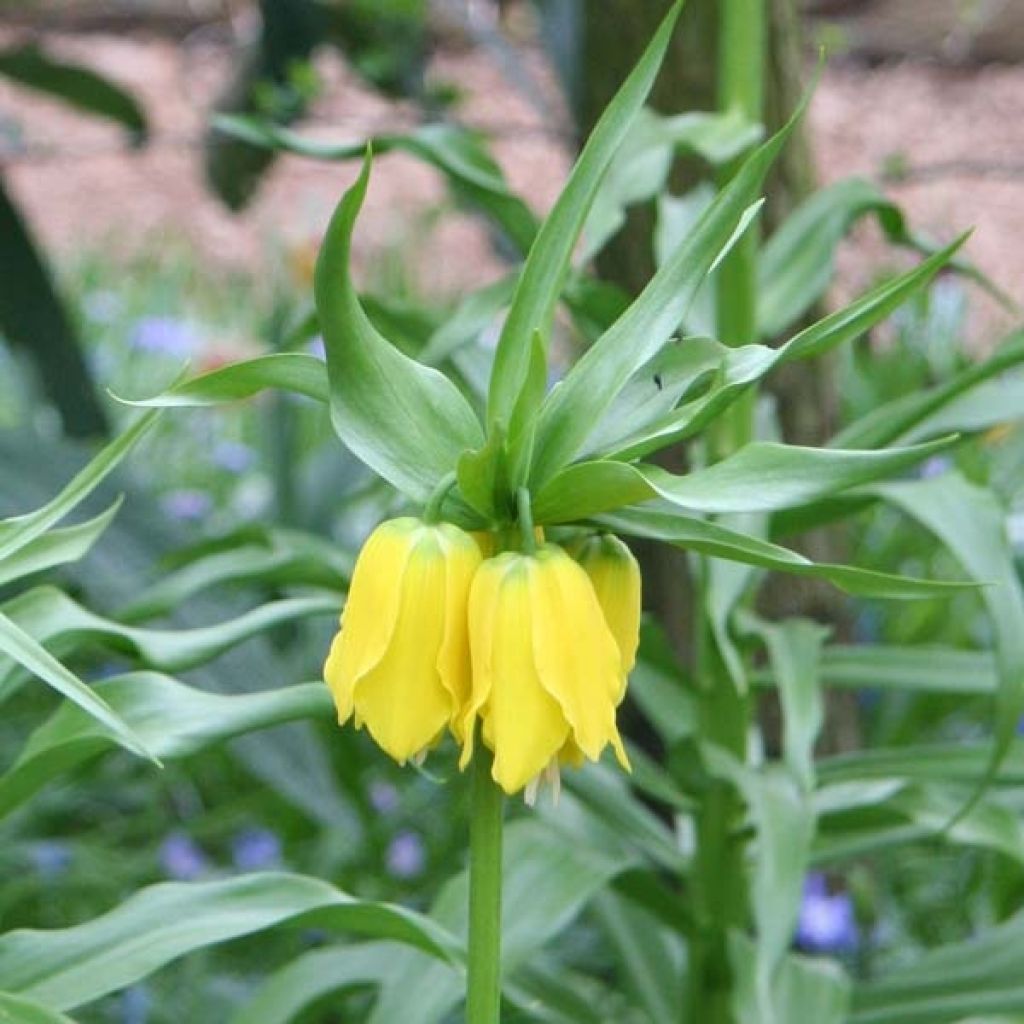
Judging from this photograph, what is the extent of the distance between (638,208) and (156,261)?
2.10 meters

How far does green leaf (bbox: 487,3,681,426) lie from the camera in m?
0.77

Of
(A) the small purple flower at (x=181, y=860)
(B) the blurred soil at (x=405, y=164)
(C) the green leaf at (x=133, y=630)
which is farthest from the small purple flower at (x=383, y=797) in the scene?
(B) the blurred soil at (x=405, y=164)

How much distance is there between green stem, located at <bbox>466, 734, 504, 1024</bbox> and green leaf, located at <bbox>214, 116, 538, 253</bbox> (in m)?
0.52

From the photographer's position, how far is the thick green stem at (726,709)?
127 cm

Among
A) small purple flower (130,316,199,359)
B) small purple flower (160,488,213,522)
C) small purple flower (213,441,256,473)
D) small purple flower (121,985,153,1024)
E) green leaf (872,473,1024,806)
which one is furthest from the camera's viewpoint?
small purple flower (130,316,199,359)

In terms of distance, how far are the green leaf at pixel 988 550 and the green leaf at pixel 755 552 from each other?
0.34 metres

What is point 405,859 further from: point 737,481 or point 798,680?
point 737,481

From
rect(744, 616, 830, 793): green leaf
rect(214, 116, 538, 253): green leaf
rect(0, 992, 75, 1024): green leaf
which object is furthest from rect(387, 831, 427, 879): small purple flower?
rect(0, 992, 75, 1024): green leaf

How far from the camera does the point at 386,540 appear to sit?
70cm

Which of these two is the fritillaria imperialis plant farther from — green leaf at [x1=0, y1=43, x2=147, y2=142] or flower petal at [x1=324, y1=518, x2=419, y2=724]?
green leaf at [x1=0, y1=43, x2=147, y2=142]

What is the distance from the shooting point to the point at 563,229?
78 cm

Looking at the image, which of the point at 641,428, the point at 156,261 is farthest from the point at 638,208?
the point at 156,261

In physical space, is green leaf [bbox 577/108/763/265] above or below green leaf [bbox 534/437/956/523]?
above

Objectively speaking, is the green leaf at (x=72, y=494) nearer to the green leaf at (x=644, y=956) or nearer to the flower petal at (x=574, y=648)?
the flower petal at (x=574, y=648)
